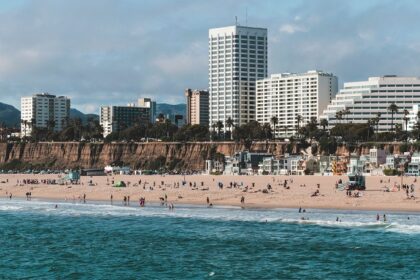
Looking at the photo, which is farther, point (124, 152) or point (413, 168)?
point (124, 152)

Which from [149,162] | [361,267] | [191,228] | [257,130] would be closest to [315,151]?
[257,130]

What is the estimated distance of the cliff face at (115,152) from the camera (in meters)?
154

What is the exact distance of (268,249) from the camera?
136 ft

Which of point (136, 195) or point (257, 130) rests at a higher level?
point (257, 130)

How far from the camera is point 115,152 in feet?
547

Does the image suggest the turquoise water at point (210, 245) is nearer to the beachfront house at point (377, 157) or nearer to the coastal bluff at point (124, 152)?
the beachfront house at point (377, 157)

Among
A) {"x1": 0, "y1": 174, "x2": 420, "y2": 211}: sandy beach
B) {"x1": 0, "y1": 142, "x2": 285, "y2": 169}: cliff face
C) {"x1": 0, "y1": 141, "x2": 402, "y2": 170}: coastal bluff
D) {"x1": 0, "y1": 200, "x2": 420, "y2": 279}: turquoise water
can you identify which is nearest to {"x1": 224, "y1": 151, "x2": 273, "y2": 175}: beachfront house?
{"x1": 0, "y1": 141, "x2": 402, "y2": 170}: coastal bluff

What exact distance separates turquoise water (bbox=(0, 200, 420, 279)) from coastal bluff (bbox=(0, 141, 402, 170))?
85.5 meters

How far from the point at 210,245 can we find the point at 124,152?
4894 inches

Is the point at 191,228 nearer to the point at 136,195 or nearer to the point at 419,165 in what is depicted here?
the point at 136,195

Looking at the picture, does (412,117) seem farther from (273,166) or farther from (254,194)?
(254,194)

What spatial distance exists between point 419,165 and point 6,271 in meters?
74.8

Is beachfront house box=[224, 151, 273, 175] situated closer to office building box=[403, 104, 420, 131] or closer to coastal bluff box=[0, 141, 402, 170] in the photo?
coastal bluff box=[0, 141, 402, 170]

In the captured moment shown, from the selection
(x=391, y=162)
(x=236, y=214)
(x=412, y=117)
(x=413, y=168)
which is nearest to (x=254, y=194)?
(x=236, y=214)
